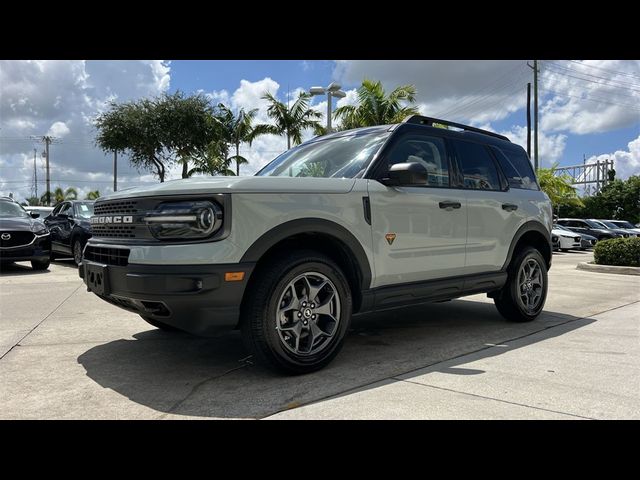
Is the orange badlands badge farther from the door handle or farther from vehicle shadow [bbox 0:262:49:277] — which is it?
vehicle shadow [bbox 0:262:49:277]

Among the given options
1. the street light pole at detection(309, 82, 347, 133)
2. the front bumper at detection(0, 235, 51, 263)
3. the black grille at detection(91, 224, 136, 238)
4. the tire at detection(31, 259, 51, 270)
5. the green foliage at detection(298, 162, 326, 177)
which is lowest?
the tire at detection(31, 259, 51, 270)

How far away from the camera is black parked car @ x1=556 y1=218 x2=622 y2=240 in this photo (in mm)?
25916

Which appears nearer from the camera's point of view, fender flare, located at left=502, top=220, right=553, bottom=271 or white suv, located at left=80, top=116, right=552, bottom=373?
white suv, located at left=80, top=116, right=552, bottom=373

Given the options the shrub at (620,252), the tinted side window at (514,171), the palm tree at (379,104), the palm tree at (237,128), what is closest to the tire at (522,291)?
the tinted side window at (514,171)

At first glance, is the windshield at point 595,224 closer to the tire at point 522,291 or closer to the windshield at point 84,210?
the tire at point 522,291

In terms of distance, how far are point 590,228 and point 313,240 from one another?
2730cm

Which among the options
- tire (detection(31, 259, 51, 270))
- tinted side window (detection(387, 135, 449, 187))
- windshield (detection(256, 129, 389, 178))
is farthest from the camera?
tire (detection(31, 259, 51, 270))

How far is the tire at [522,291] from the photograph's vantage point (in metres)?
5.44

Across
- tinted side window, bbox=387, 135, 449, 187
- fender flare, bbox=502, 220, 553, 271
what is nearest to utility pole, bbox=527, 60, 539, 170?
fender flare, bbox=502, 220, 553, 271

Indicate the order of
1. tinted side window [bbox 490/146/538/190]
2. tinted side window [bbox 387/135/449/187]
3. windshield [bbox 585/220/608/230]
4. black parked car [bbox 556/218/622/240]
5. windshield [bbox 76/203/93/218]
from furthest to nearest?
windshield [bbox 585/220/608/230]
black parked car [bbox 556/218/622/240]
windshield [bbox 76/203/93/218]
tinted side window [bbox 490/146/538/190]
tinted side window [bbox 387/135/449/187]

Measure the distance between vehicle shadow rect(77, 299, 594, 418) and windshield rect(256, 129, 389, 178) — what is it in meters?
1.55

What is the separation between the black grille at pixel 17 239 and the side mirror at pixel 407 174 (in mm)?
9313
